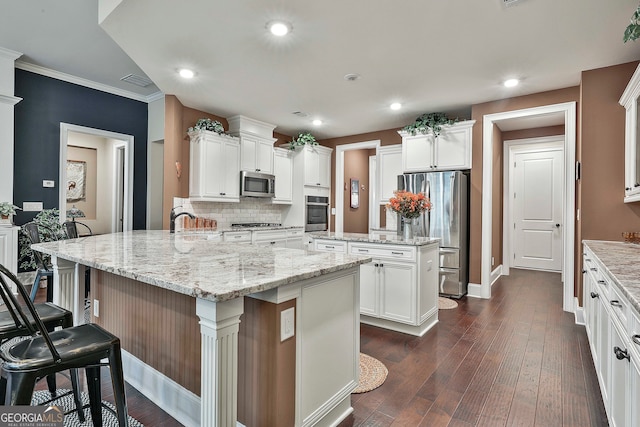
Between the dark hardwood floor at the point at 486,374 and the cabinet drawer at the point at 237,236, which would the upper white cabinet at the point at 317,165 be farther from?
the dark hardwood floor at the point at 486,374

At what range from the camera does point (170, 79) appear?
384 centimetres

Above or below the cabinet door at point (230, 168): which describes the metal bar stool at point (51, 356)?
below

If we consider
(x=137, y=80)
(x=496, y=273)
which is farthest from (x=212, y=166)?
(x=496, y=273)

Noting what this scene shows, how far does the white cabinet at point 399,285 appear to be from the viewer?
298cm

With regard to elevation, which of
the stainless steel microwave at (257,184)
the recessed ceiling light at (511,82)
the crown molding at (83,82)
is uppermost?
the crown molding at (83,82)

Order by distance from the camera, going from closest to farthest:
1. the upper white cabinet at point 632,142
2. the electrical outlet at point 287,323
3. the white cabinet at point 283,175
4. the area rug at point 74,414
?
the electrical outlet at point 287,323
the area rug at point 74,414
the upper white cabinet at point 632,142
the white cabinet at point 283,175

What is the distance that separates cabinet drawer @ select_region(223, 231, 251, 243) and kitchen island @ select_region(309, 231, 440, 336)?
5.85 feet

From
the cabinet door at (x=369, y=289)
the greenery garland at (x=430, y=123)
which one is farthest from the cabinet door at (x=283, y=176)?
the cabinet door at (x=369, y=289)

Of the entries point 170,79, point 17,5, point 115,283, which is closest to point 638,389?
point 115,283

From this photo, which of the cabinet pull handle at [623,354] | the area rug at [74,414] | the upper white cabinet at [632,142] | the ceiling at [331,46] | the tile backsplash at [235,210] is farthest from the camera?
the tile backsplash at [235,210]

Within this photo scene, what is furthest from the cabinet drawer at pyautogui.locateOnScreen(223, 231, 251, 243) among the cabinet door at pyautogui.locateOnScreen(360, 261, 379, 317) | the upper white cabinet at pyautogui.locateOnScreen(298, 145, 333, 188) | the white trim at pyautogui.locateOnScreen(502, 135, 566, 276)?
the white trim at pyautogui.locateOnScreen(502, 135, 566, 276)

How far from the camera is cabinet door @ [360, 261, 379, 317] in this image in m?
3.20

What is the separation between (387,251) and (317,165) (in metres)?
3.59

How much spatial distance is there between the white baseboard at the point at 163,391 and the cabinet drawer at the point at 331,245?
6.24 feet
